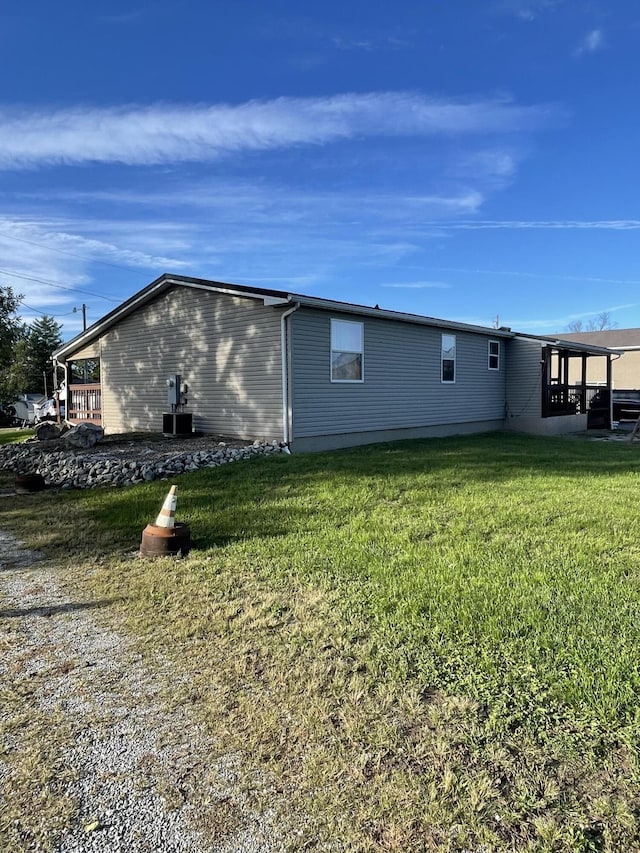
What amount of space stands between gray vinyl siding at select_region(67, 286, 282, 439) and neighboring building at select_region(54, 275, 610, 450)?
32 millimetres

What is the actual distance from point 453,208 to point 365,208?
10.6 feet

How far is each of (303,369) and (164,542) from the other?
19.9 ft

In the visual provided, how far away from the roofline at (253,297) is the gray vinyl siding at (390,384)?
0.92 ft

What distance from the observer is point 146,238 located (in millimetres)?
22484

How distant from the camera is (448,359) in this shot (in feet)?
46.8

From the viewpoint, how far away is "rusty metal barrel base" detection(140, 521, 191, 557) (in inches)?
180

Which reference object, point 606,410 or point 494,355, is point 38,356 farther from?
point 606,410

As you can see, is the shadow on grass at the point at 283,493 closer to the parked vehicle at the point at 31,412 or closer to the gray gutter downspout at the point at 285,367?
the gray gutter downspout at the point at 285,367

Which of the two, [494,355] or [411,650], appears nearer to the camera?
[411,650]

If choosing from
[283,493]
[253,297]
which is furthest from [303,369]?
[283,493]

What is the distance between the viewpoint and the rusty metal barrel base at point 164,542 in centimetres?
458

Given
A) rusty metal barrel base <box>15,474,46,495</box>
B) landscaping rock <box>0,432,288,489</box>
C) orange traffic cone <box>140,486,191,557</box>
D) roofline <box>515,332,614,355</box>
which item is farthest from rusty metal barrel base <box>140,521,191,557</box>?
roofline <box>515,332,614,355</box>

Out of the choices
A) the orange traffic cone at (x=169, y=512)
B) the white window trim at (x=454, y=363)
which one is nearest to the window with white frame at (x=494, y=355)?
the white window trim at (x=454, y=363)

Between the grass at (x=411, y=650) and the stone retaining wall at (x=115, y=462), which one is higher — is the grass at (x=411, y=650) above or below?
below
